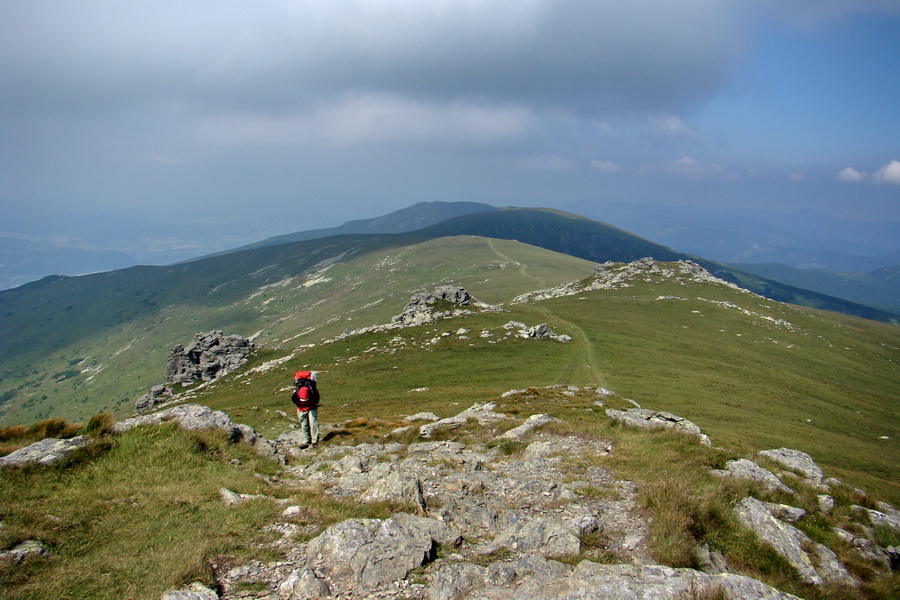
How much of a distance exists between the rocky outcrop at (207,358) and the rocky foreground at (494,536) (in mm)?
101819

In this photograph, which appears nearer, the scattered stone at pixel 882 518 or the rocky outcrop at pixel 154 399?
the scattered stone at pixel 882 518

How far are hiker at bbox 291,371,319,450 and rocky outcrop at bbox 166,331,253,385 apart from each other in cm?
9652

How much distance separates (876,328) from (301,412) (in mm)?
177995

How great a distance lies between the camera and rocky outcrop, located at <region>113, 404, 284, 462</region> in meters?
16.5

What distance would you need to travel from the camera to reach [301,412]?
67.3 feet

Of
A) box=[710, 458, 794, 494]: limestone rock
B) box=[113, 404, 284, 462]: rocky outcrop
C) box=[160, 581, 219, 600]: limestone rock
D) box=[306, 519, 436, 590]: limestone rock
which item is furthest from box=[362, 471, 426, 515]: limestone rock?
box=[710, 458, 794, 494]: limestone rock

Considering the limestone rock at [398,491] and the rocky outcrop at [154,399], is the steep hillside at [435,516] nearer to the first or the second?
the limestone rock at [398,491]

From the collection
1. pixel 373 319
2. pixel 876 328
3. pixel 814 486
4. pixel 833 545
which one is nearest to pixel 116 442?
pixel 833 545

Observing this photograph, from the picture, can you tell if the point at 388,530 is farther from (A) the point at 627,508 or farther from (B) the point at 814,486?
(B) the point at 814,486

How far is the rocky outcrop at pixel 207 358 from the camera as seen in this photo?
352 ft

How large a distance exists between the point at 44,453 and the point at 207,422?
5723 mm

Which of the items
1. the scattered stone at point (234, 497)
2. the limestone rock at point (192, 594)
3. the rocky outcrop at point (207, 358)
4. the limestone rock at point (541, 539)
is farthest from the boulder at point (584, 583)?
the rocky outcrop at point (207, 358)

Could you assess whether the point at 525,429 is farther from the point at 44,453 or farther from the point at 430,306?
the point at 430,306

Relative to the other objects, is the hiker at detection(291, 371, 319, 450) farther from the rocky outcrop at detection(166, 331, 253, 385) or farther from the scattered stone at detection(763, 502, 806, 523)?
the rocky outcrop at detection(166, 331, 253, 385)
